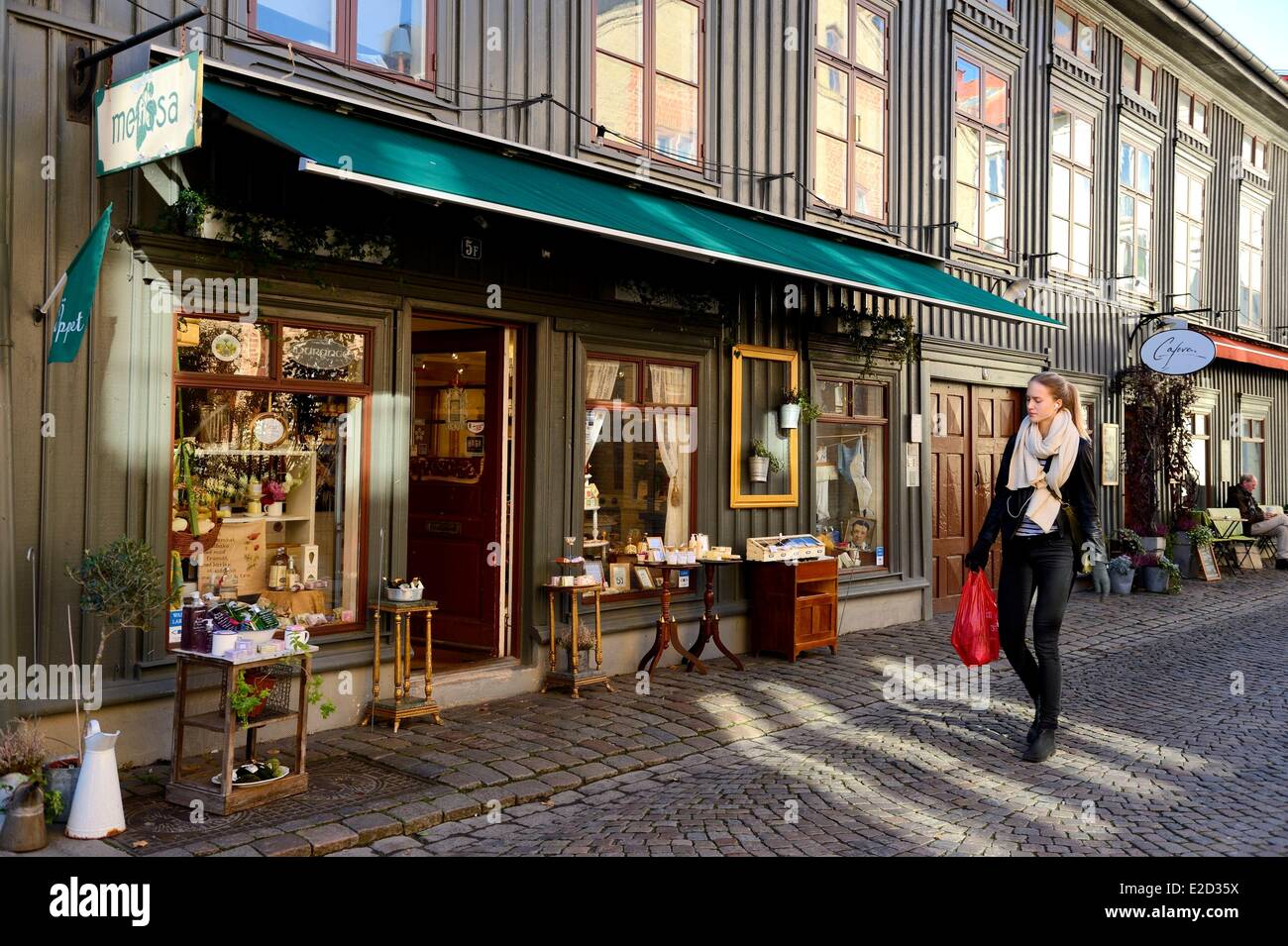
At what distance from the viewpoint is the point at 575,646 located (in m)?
7.72

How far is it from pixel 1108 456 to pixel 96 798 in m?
13.8

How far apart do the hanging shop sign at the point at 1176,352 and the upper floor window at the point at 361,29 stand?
38.7ft

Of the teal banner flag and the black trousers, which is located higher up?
the teal banner flag

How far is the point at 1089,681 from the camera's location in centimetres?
843

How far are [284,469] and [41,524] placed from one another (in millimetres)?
1461

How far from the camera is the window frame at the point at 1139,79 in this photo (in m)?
15.9

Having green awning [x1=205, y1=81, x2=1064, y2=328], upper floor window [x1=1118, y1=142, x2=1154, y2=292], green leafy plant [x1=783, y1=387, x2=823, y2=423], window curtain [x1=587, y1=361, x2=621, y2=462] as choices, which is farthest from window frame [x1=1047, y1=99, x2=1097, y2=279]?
window curtain [x1=587, y1=361, x2=621, y2=462]

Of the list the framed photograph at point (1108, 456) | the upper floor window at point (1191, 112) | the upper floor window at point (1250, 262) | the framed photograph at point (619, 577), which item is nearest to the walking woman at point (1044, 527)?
the framed photograph at point (619, 577)

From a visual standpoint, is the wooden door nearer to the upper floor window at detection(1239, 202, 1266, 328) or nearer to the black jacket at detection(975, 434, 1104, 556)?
the black jacket at detection(975, 434, 1104, 556)

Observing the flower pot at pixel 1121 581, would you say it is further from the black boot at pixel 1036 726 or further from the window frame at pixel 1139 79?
the black boot at pixel 1036 726

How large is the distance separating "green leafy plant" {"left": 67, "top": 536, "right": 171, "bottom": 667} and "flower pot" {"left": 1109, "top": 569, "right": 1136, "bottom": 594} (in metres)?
12.0

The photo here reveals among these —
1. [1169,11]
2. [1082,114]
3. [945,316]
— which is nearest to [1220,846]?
[945,316]

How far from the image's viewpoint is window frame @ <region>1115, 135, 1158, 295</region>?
15883 mm

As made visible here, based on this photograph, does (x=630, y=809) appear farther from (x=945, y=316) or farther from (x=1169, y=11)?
(x=1169, y=11)
